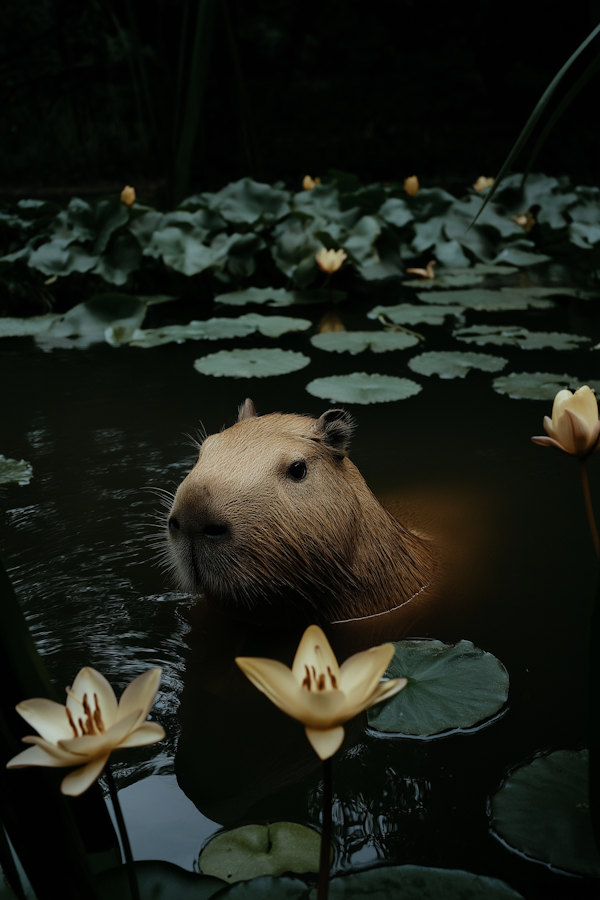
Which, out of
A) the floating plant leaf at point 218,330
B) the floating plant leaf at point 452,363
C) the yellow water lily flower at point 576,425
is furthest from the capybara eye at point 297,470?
the floating plant leaf at point 218,330

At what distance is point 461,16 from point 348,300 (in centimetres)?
669

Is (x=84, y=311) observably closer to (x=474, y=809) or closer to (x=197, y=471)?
(x=197, y=471)

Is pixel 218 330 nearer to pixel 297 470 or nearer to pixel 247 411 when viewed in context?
pixel 247 411

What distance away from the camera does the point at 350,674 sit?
2.73ft

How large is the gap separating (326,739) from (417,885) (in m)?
0.45

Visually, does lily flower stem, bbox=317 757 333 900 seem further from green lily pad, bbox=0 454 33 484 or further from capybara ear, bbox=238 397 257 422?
green lily pad, bbox=0 454 33 484

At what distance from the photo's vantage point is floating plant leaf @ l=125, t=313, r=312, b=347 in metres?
4.16

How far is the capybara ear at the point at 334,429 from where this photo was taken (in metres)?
2.10

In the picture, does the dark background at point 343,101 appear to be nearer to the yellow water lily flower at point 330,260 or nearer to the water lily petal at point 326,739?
the yellow water lily flower at point 330,260

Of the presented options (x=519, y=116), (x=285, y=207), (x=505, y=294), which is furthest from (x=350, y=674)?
(x=519, y=116)

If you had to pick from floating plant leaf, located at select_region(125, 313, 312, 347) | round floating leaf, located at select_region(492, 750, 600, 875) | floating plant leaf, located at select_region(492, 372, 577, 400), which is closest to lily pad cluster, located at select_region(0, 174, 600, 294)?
floating plant leaf, located at select_region(125, 313, 312, 347)

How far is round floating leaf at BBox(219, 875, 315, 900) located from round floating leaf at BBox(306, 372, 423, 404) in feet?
7.51

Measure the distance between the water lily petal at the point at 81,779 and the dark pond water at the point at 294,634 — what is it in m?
0.52

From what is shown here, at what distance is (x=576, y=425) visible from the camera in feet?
4.27
